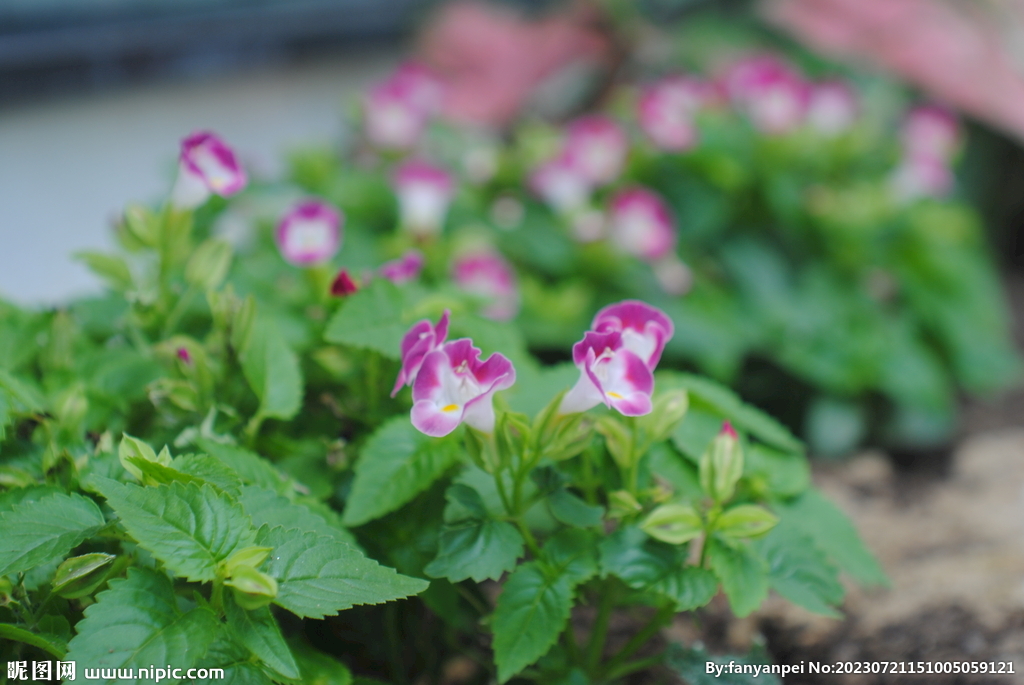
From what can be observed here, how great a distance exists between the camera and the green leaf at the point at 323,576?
1.96 feet

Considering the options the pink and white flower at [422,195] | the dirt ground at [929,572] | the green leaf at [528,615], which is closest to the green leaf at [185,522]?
the green leaf at [528,615]

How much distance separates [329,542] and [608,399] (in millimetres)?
257

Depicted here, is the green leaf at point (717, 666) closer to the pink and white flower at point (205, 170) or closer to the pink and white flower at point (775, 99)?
the pink and white flower at point (205, 170)

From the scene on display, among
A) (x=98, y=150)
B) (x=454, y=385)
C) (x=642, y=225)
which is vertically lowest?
(x=98, y=150)

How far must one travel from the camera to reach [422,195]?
57.3 inches

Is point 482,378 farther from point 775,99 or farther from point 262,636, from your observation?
point 775,99

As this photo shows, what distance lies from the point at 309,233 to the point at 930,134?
1521 mm

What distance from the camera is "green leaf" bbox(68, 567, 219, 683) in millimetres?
549

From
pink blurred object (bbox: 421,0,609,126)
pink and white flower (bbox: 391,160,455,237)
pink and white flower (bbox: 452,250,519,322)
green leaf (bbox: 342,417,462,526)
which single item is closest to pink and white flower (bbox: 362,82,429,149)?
pink and white flower (bbox: 391,160,455,237)

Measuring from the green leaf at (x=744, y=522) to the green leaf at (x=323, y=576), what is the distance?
1.02 ft

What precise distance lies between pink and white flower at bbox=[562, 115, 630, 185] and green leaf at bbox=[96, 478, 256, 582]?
1.19 meters

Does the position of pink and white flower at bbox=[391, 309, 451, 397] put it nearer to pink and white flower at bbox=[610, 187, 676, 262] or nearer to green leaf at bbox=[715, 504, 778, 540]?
green leaf at bbox=[715, 504, 778, 540]

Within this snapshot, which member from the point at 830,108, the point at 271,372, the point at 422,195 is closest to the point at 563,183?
the point at 422,195

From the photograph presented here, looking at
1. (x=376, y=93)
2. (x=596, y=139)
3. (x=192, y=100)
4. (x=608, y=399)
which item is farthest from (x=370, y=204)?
(x=608, y=399)
